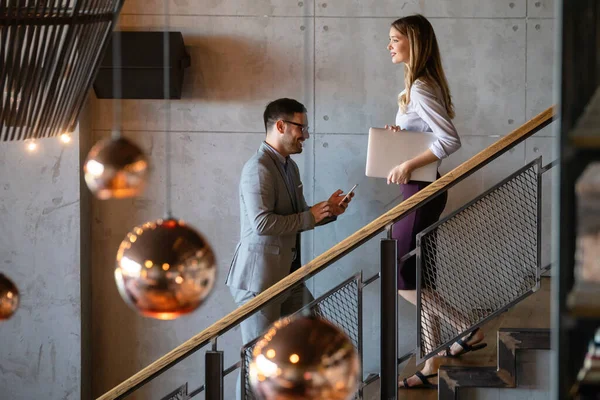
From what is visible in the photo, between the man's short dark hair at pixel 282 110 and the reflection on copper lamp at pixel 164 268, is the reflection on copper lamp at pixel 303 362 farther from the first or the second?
the man's short dark hair at pixel 282 110

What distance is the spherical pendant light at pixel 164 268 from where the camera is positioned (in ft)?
7.68

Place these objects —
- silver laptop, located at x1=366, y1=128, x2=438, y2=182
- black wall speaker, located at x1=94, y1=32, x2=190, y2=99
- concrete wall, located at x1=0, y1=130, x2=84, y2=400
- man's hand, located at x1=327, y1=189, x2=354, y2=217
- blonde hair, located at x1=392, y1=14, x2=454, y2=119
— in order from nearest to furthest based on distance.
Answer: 1. blonde hair, located at x1=392, y1=14, x2=454, y2=119
2. silver laptop, located at x1=366, y1=128, x2=438, y2=182
3. man's hand, located at x1=327, y1=189, x2=354, y2=217
4. black wall speaker, located at x1=94, y1=32, x2=190, y2=99
5. concrete wall, located at x1=0, y1=130, x2=84, y2=400

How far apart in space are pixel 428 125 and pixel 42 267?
2814 mm

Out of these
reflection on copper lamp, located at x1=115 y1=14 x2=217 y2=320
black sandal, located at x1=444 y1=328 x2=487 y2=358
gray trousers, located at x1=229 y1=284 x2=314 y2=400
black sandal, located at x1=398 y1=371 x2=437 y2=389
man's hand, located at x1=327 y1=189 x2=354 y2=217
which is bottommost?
black sandal, located at x1=398 y1=371 x2=437 y2=389

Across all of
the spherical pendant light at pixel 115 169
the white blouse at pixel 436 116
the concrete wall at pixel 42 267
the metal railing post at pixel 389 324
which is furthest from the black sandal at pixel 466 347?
the concrete wall at pixel 42 267

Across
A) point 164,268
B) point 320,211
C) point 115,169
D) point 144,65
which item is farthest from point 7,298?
point 144,65

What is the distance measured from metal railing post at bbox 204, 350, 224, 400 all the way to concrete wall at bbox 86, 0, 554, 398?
1.61 m

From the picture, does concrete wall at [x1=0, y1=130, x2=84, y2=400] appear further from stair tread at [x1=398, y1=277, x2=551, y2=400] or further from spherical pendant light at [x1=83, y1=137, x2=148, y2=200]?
spherical pendant light at [x1=83, y1=137, x2=148, y2=200]

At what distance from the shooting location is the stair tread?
4.23 m

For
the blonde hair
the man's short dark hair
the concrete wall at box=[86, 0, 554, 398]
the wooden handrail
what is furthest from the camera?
the concrete wall at box=[86, 0, 554, 398]

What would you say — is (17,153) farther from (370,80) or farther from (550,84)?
(550,84)

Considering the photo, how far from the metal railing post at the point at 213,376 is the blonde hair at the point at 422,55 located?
1.62m

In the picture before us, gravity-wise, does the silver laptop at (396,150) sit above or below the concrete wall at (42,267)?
above

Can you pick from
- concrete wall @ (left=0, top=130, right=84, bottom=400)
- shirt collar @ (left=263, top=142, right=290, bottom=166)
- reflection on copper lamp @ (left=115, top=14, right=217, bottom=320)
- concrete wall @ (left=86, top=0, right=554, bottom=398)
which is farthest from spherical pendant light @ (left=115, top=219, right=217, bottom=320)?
concrete wall @ (left=0, top=130, right=84, bottom=400)
